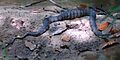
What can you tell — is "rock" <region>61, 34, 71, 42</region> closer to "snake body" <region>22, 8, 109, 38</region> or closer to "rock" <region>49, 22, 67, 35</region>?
"rock" <region>49, 22, 67, 35</region>

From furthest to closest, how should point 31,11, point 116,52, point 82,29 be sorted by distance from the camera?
point 31,11, point 82,29, point 116,52

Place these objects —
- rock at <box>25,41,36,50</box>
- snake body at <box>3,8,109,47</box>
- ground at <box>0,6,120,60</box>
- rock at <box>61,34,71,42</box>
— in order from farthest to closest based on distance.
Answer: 1. snake body at <box>3,8,109,47</box>
2. rock at <box>61,34,71,42</box>
3. rock at <box>25,41,36,50</box>
4. ground at <box>0,6,120,60</box>

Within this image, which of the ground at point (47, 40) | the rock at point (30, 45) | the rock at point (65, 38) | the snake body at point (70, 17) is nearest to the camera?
the ground at point (47, 40)

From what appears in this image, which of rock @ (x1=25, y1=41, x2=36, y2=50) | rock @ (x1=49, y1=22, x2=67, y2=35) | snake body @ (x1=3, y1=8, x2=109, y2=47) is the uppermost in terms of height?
snake body @ (x1=3, y1=8, x2=109, y2=47)

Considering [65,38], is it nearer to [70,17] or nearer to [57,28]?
[57,28]

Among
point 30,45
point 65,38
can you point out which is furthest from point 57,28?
point 30,45

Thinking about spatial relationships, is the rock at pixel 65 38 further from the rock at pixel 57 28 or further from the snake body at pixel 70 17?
the snake body at pixel 70 17

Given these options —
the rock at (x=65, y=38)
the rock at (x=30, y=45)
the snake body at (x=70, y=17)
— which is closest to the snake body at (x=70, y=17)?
the snake body at (x=70, y=17)

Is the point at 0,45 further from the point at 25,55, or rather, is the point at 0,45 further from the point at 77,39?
the point at 77,39

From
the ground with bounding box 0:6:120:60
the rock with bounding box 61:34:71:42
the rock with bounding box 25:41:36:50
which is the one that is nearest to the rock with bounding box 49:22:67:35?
the ground with bounding box 0:6:120:60

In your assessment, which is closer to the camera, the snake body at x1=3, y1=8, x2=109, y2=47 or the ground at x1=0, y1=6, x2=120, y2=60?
the ground at x1=0, y1=6, x2=120, y2=60

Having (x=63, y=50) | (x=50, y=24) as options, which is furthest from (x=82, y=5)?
(x=63, y=50)
